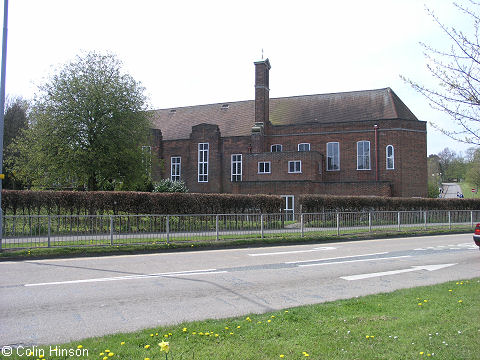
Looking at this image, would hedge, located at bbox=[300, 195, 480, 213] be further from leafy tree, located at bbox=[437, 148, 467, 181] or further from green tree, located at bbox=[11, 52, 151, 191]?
leafy tree, located at bbox=[437, 148, 467, 181]

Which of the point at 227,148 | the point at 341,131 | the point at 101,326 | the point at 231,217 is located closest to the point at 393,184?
the point at 341,131

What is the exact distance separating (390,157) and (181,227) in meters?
25.8

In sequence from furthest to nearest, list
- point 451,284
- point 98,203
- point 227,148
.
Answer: point 227,148 → point 98,203 → point 451,284

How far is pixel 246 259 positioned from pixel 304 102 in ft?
106

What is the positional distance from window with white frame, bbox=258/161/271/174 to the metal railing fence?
573 inches

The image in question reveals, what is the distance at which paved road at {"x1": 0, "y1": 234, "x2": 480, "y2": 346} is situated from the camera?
5.89 metres

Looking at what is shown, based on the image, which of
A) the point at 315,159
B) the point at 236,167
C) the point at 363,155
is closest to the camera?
the point at 315,159

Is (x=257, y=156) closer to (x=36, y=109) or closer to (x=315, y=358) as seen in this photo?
(x=36, y=109)

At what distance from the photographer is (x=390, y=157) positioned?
35438mm

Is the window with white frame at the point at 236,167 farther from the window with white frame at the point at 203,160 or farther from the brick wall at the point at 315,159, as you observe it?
the window with white frame at the point at 203,160

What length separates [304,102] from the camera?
42.1 metres

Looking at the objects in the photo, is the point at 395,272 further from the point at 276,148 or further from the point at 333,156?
the point at 276,148

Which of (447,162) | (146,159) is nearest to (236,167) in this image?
(146,159)

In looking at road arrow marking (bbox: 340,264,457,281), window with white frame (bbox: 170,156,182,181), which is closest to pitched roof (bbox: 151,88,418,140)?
window with white frame (bbox: 170,156,182,181)
